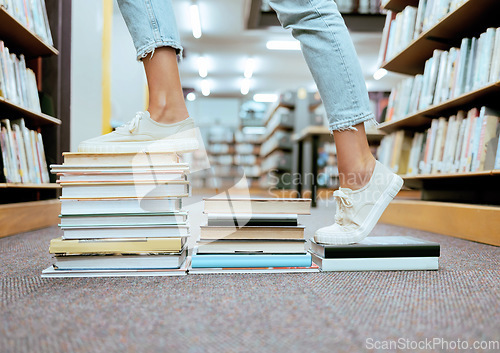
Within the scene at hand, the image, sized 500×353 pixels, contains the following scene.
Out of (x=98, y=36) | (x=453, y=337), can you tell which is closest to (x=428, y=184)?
(x=453, y=337)

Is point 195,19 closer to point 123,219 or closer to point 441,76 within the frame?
point 441,76

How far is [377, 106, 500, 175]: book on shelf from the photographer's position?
1460 millimetres

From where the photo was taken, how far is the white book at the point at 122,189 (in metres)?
0.83

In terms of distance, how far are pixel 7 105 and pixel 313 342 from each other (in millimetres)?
1553

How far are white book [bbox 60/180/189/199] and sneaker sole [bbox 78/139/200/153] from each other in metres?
0.08

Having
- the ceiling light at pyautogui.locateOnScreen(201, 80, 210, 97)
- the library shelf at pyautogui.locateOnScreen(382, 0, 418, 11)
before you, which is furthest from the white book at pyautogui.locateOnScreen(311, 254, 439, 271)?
the ceiling light at pyautogui.locateOnScreen(201, 80, 210, 97)

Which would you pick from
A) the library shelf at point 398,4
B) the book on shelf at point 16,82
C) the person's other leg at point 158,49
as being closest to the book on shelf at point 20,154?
the book on shelf at point 16,82

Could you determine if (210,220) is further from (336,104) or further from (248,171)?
(248,171)

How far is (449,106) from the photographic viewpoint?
1765 millimetres

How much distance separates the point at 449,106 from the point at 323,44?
1.16 m

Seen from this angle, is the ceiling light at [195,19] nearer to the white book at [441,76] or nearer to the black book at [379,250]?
the white book at [441,76]

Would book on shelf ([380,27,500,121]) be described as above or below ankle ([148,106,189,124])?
above

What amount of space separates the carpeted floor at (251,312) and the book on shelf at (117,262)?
48 mm

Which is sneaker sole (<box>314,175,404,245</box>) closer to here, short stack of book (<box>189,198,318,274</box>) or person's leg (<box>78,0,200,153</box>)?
short stack of book (<box>189,198,318,274</box>)
